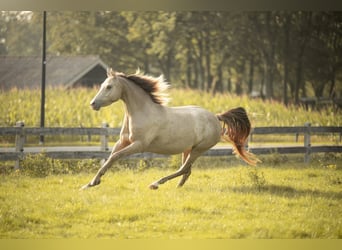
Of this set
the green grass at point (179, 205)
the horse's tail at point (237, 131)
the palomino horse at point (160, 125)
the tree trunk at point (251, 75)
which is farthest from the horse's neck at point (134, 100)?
the tree trunk at point (251, 75)

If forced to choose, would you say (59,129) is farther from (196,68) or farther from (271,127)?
(271,127)

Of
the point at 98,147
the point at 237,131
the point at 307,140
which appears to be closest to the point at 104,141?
the point at 98,147

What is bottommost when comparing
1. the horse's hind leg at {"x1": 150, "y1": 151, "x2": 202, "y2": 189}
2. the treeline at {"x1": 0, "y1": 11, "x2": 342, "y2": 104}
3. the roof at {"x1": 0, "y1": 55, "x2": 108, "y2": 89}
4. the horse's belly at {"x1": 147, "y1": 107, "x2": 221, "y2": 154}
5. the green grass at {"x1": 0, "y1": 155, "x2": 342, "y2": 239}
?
the green grass at {"x1": 0, "y1": 155, "x2": 342, "y2": 239}

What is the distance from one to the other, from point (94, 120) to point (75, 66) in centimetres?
77

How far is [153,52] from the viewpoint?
7.30 meters

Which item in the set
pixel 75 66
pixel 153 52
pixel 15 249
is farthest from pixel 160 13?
pixel 15 249

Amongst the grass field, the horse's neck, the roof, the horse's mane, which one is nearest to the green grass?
the grass field

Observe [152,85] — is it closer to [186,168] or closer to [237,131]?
[186,168]

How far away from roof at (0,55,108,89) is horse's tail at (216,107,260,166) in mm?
1440

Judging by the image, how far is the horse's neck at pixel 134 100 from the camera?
254 inches

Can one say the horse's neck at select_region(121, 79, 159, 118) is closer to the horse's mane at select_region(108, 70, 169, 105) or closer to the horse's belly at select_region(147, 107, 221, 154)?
the horse's mane at select_region(108, 70, 169, 105)

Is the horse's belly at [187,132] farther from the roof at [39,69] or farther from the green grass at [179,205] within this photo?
the roof at [39,69]

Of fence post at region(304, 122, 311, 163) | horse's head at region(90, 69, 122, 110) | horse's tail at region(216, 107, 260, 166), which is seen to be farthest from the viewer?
fence post at region(304, 122, 311, 163)

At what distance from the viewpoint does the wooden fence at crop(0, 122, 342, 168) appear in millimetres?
7031
